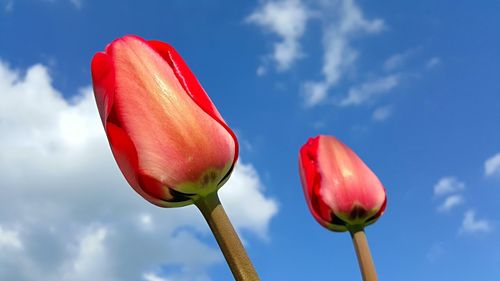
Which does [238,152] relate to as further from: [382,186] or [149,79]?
[382,186]

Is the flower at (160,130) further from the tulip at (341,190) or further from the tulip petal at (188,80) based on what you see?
the tulip at (341,190)

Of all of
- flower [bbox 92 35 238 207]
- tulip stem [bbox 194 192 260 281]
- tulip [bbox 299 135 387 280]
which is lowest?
tulip stem [bbox 194 192 260 281]

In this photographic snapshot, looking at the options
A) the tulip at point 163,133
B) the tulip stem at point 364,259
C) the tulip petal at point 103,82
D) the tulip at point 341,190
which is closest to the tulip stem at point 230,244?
the tulip at point 163,133

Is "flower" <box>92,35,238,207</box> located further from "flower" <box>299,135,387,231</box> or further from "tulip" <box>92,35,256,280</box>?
"flower" <box>299,135,387,231</box>

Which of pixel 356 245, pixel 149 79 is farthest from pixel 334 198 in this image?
pixel 149 79

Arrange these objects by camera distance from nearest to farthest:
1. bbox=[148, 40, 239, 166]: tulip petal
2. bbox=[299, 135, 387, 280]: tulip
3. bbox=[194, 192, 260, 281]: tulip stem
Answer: bbox=[194, 192, 260, 281]: tulip stem
bbox=[148, 40, 239, 166]: tulip petal
bbox=[299, 135, 387, 280]: tulip

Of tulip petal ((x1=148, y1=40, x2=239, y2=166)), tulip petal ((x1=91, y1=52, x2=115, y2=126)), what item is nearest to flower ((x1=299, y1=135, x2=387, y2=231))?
tulip petal ((x1=148, y1=40, x2=239, y2=166))
